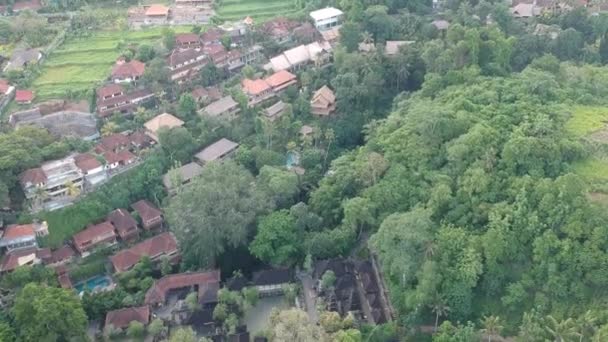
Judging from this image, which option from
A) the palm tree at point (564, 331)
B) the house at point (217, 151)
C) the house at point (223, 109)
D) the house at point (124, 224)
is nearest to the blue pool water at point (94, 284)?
the house at point (124, 224)

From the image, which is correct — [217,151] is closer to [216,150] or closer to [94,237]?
[216,150]

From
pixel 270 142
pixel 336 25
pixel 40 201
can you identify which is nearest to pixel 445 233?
pixel 270 142

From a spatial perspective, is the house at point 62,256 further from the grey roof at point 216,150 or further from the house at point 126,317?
the grey roof at point 216,150

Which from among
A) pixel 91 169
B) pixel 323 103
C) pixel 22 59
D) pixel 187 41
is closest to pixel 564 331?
pixel 323 103

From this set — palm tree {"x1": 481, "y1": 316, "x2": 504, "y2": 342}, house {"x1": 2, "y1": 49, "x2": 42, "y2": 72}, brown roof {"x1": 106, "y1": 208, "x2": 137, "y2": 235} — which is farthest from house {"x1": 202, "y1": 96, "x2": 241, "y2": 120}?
palm tree {"x1": 481, "y1": 316, "x2": 504, "y2": 342}

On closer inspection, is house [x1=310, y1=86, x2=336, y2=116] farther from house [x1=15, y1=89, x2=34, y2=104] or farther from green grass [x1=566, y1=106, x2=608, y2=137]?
house [x1=15, y1=89, x2=34, y2=104]

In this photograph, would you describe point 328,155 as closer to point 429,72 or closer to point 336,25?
point 429,72

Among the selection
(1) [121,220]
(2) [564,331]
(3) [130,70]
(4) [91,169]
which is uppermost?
(3) [130,70]

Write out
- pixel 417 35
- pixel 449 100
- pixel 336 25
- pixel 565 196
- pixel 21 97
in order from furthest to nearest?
pixel 336 25 < pixel 417 35 < pixel 21 97 < pixel 449 100 < pixel 565 196
